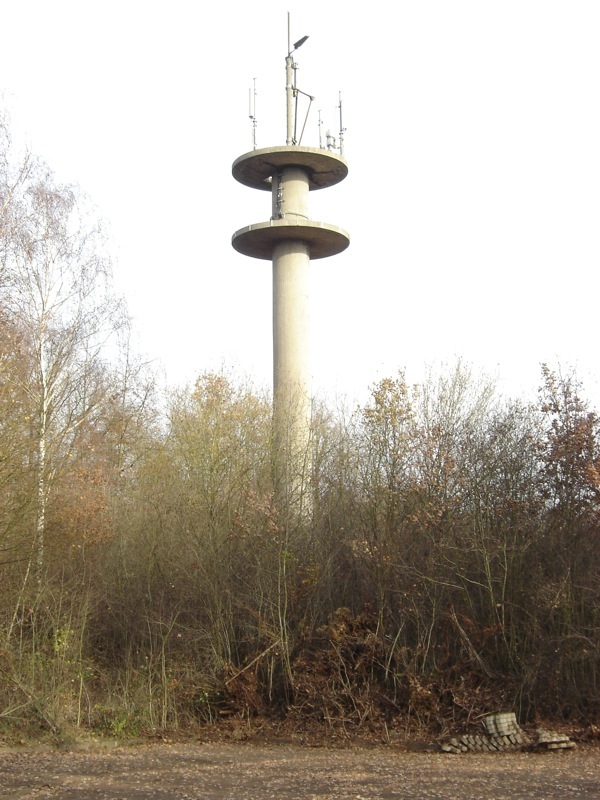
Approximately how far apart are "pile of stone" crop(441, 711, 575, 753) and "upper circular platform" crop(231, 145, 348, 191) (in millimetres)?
13006

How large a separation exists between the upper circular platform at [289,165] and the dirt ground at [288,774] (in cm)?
1294

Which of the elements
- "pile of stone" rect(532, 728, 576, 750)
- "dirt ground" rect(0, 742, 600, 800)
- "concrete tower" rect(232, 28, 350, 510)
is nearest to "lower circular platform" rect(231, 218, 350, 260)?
"concrete tower" rect(232, 28, 350, 510)

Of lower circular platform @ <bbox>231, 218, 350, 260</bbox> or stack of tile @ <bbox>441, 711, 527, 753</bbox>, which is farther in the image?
lower circular platform @ <bbox>231, 218, 350, 260</bbox>

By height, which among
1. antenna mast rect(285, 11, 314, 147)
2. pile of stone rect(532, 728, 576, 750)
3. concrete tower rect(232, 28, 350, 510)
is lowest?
pile of stone rect(532, 728, 576, 750)

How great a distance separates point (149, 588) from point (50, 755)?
457 cm

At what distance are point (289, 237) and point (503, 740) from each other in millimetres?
12181

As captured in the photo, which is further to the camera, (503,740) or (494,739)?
(494,739)

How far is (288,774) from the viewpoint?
38.4ft

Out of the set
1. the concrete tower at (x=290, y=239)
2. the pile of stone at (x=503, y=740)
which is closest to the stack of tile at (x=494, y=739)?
the pile of stone at (x=503, y=740)

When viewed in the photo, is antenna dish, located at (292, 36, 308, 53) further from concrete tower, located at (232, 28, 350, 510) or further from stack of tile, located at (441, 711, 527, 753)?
stack of tile, located at (441, 711, 527, 753)

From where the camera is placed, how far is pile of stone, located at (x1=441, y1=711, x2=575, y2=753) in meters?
12.8

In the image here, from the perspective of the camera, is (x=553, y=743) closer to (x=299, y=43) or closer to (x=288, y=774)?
(x=288, y=774)

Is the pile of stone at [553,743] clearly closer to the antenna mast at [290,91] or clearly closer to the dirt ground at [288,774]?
the dirt ground at [288,774]

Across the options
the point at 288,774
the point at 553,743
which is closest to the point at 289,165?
the point at 553,743
